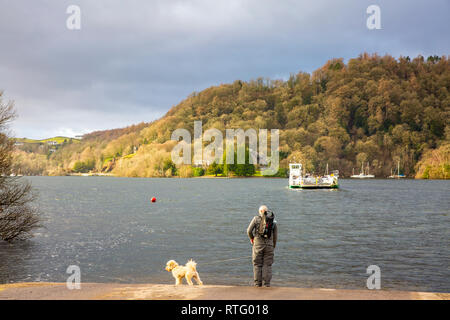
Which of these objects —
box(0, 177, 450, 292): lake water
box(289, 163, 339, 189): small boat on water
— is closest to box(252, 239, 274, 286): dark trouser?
box(0, 177, 450, 292): lake water

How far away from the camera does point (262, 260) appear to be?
41.9 ft

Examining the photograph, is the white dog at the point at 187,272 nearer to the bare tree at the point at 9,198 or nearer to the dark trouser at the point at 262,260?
the dark trouser at the point at 262,260

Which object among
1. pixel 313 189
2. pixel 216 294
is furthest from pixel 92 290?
pixel 313 189

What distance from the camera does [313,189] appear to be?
11600 centimetres

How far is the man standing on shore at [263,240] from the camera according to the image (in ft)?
40.1

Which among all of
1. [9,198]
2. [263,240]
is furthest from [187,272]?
[9,198]

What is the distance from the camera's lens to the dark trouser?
40.9ft

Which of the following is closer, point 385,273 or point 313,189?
point 385,273

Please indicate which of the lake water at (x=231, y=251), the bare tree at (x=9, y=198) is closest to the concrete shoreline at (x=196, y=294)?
the lake water at (x=231, y=251)

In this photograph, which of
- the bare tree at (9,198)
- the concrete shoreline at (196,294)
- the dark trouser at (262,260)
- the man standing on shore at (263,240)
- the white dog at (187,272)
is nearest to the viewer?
the concrete shoreline at (196,294)

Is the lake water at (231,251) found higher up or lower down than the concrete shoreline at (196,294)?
lower down

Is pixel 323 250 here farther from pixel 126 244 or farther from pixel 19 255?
pixel 19 255

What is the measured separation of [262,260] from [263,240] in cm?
78
